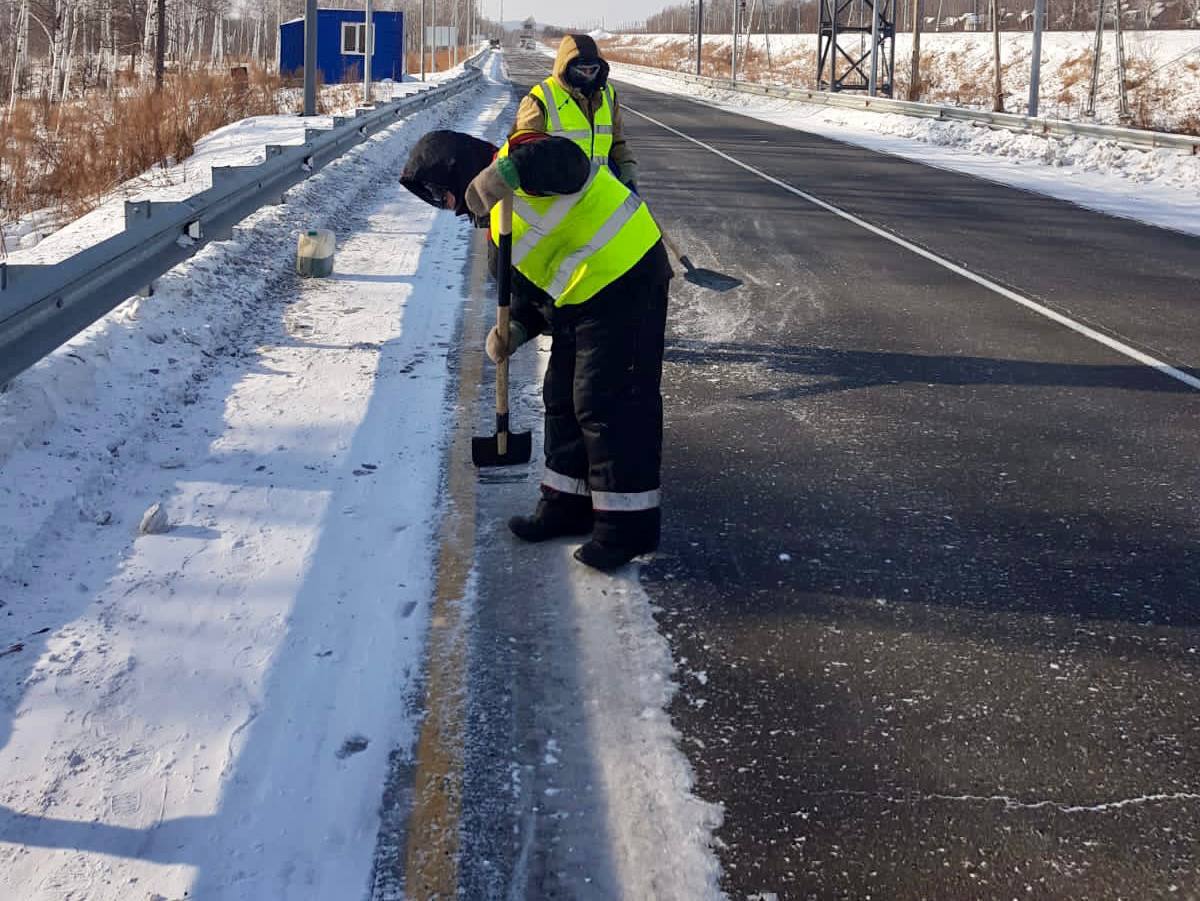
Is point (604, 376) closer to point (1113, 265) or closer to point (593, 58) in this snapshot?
point (593, 58)

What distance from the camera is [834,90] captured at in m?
44.5

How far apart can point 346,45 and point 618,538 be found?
151 ft

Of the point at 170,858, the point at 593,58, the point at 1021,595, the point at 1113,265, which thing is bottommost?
the point at 170,858

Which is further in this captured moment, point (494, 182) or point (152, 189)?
point (152, 189)

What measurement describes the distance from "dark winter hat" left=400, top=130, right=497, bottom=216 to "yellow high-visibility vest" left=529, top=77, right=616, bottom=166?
0.54m

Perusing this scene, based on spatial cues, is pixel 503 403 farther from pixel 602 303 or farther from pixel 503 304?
pixel 602 303

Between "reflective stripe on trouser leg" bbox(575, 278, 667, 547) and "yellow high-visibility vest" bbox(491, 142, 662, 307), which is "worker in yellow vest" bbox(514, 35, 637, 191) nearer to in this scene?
"yellow high-visibility vest" bbox(491, 142, 662, 307)

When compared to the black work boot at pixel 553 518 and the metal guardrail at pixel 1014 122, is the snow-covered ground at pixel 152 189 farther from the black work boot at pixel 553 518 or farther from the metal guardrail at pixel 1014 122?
the metal guardrail at pixel 1014 122

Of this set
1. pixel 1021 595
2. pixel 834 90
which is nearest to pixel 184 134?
pixel 1021 595

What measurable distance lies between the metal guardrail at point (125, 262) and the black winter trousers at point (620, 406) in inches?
82.3

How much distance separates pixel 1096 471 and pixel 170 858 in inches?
170

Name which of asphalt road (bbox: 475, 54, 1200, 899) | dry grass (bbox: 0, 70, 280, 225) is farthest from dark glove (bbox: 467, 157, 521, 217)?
dry grass (bbox: 0, 70, 280, 225)

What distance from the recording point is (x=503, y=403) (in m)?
4.89

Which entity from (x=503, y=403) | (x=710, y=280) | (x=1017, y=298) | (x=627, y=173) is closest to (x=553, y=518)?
(x=503, y=403)
